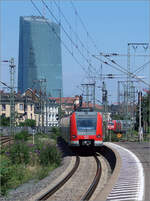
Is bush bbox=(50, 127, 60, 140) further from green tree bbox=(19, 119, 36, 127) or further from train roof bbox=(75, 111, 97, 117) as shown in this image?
train roof bbox=(75, 111, 97, 117)

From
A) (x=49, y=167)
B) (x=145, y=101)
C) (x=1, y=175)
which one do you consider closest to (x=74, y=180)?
(x=1, y=175)

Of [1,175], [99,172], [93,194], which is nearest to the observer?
[93,194]

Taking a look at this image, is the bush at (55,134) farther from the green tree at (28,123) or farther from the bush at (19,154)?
the bush at (19,154)

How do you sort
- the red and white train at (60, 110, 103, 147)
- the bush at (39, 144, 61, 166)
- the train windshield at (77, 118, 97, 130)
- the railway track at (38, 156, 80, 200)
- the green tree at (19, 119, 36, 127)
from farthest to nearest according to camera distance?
the green tree at (19, 119, 36, 127) → the train windshield at (77, 118, 97, 130) → the red and white train at (60, 110, 103, 147) → the bush at (39, 144, 61, 166) → the railway track at (38, 156, 80, 200)

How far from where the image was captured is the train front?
1062 inches

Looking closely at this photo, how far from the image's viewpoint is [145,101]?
63.7 m

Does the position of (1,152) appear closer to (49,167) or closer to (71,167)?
(49,167)

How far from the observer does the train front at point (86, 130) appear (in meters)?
27.0

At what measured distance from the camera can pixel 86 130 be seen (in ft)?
88.9

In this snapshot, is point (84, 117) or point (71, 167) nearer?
point (71, 167)

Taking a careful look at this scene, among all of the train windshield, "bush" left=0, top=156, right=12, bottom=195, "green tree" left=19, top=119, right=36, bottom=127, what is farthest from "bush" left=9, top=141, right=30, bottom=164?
"green tree" left=19, top=119, right=36, bottom=127

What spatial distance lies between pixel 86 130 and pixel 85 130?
62 mm

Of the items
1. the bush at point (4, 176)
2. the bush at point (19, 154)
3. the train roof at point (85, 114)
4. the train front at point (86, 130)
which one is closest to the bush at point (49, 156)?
the bush at point (19, 154)

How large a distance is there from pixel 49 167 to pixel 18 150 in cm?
316
